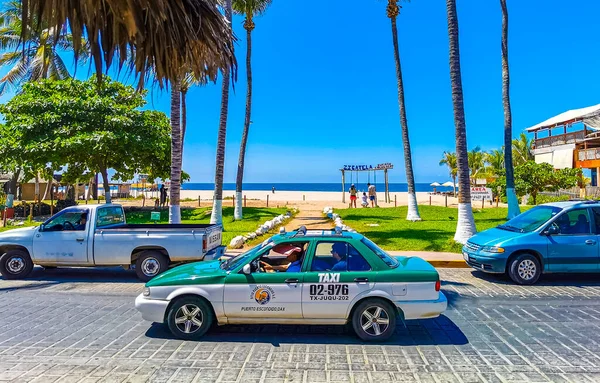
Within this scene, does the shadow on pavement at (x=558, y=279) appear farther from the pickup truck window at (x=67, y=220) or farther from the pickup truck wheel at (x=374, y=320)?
the pickup truck window at (x=67, y=220)

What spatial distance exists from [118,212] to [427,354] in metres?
8.30

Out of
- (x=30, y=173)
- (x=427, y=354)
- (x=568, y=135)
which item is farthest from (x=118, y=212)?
(x=568, y=135)

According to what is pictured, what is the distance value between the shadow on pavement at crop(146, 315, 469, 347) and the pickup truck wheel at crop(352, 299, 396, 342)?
0.37 feet

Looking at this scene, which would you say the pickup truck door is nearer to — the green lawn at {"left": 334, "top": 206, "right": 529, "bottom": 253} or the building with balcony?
the green lawn at {"left": 334, "top": 206, "right": 529, "bottom": 253}

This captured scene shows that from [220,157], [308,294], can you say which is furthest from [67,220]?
[220,157]

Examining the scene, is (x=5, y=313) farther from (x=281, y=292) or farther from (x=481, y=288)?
(x=481, y=288)

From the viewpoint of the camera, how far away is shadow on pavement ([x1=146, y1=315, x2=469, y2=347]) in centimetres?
520

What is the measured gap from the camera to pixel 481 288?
812cm

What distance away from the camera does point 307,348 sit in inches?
195

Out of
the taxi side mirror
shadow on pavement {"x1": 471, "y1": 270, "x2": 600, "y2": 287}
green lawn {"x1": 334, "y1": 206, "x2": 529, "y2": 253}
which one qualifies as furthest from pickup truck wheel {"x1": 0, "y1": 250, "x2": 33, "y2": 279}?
shadow on pavement {"x1": 471, "y1": 270, "x2": 600, "y2": 287}

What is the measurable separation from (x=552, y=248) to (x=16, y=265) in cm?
1205

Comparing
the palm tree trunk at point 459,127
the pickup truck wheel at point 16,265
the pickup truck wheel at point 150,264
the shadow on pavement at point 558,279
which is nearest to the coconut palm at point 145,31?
the pickup truck wheel at point 150,264

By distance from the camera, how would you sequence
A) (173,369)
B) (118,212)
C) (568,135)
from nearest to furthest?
(173,369) → (118,212) → (568,135)

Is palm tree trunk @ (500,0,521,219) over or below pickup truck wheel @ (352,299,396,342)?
over
